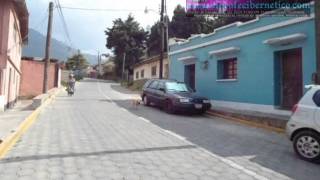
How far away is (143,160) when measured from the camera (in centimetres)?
711

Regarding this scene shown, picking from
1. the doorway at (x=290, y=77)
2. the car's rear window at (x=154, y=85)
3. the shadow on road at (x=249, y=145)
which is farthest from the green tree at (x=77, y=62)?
the shadow on road at (x=249, y=145)

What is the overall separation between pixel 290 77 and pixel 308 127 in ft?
23.8

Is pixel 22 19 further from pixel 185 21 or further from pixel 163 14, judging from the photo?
pixel 185 21

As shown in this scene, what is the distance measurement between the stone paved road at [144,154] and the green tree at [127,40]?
51038mm

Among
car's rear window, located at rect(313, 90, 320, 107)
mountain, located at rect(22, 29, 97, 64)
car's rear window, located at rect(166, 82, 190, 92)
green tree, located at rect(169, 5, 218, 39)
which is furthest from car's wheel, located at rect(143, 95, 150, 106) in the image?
green tree, located at rect(169, 5, 218, 39)

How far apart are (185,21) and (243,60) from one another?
109 ft

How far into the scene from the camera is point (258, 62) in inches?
631

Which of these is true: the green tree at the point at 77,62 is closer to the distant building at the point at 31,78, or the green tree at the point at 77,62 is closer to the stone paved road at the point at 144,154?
the distant building at the point at 31,78

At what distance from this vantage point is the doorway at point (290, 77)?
46.5 feet

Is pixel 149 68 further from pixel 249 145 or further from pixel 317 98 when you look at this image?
pixel 317 98

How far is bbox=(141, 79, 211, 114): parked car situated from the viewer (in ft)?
53.3

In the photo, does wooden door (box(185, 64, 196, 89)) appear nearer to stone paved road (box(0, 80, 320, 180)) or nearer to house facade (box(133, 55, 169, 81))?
house facade (box(133, 55, 169, 81))

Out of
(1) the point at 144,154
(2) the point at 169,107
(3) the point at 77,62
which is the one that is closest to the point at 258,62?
(2) the point at 169,107

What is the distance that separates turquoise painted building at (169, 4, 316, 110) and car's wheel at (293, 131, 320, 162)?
567 centimetres
